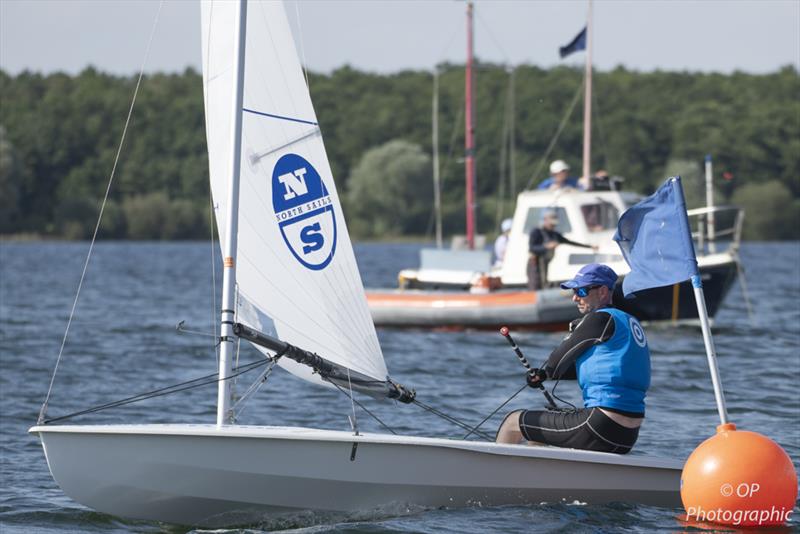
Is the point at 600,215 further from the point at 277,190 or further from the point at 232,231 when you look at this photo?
the point at 232,231

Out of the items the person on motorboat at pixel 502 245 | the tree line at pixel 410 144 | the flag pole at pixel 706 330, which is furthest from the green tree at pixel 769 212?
the flag pole at pixel 706 330

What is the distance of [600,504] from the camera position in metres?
8.27

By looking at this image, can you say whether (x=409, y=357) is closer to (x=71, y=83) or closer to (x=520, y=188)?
(x=520, y=188)

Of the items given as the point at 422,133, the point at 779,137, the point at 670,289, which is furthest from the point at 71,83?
the point at 670,289

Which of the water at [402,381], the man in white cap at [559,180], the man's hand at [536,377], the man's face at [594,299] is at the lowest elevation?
the water at [402,381]

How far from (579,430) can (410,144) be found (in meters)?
91.1

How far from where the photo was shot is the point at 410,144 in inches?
3888

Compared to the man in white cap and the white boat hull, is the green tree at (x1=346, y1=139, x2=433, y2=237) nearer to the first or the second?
the man in white cap

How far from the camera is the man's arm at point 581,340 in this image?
7.95 m

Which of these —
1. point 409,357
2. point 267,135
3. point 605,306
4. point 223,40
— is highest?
point 223,40

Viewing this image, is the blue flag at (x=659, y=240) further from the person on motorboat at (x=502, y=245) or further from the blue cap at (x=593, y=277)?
the person on motorboat at (x=502, y=245)

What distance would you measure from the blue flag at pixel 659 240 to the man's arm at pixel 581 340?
871mm

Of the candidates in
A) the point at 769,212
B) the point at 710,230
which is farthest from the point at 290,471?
the point at 769,212

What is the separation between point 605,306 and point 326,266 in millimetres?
1727
